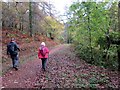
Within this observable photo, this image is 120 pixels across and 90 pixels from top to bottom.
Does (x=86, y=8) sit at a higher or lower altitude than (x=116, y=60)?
higher

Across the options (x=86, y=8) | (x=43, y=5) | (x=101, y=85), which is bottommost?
(x=101, y=85)

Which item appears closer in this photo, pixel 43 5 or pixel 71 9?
A: pixel 71 9

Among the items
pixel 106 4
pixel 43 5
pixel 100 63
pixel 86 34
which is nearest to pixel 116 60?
pixel 100 63

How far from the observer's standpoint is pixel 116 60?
1858cm

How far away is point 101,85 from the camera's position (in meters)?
10.8

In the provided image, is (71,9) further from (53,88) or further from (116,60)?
(53,88)

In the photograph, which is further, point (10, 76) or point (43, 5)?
point (43, 5)

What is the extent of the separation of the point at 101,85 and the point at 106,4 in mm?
8400

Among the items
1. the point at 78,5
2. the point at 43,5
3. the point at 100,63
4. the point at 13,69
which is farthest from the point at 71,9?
the point at 43,5

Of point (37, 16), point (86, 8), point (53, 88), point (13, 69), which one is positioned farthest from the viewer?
point (37, 16)

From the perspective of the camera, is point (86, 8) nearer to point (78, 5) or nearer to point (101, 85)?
point (78, 5)

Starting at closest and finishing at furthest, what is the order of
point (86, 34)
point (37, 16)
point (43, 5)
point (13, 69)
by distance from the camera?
point (13, 69)
point (86, 34)
point (43, 5)
point (37, 16)

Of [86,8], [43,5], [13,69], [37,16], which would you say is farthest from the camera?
[37,16]

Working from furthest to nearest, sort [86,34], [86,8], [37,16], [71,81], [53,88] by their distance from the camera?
[37,16]
[86,34]
[86,8]
[71,81]
[53,88]
